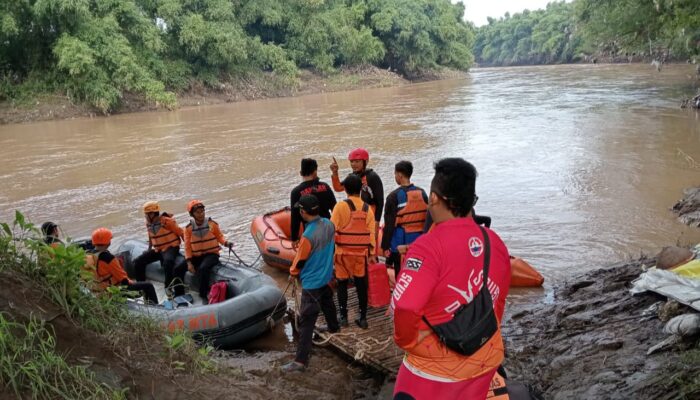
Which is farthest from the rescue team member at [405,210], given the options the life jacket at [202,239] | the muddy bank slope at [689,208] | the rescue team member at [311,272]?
the muddy bank slope at [689,208]

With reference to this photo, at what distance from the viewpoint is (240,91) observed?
3150 centimetres

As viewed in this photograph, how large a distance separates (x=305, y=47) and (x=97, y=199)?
26863 millimetres

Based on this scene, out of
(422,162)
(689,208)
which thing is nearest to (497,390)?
(689,208)

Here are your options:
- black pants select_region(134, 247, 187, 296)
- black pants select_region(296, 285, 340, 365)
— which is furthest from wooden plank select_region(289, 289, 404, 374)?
black pants select_region(134, 247, 187, 296)

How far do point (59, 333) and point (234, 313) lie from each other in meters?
2.24

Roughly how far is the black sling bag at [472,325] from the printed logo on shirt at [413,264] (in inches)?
7.1

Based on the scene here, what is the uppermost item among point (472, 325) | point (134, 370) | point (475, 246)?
point (475, 246)

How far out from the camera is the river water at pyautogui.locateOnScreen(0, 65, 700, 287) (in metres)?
8.10

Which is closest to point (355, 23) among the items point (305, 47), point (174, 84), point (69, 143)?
point (305, 47)

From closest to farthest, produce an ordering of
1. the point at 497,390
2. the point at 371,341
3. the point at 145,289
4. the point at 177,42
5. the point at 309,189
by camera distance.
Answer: the point at 497,390, the point at 371,341, the point at 309,189, the point at 145,289, the point at 177,42

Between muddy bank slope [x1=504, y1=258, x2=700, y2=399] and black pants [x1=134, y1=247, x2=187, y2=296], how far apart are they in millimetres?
3165

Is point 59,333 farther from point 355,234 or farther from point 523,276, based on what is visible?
point 523,276

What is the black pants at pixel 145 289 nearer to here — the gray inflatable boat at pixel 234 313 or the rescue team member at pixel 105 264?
the rescue team member at pixel 105 264

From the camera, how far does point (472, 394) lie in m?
1.91
